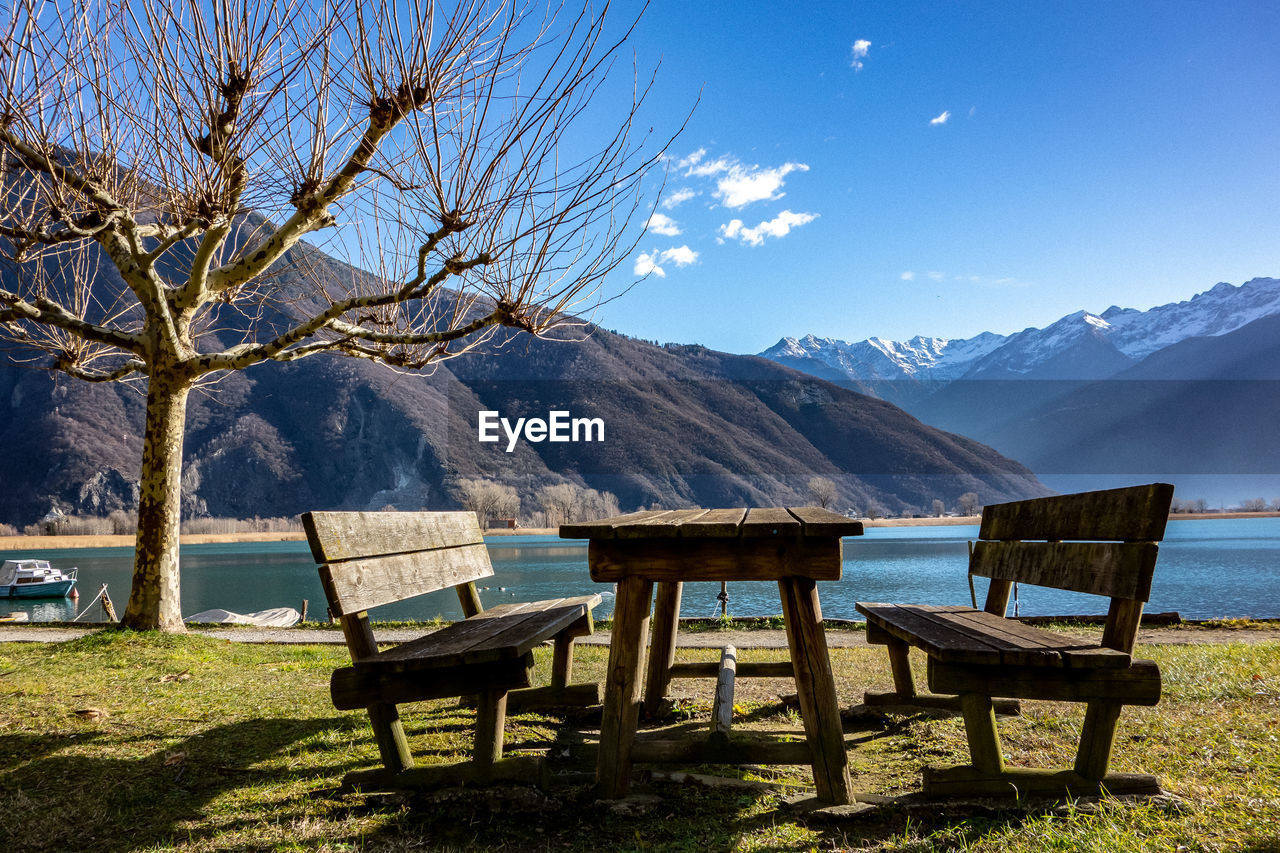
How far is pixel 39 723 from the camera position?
3.90 m

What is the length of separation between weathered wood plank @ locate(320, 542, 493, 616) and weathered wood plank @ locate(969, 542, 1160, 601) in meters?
2.57

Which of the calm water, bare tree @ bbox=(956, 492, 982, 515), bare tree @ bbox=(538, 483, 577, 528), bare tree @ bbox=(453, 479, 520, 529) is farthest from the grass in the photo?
bare tree @ bbox=(956, 492, 982, 515)

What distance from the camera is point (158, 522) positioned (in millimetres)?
6762

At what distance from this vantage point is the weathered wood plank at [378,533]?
2758 mm

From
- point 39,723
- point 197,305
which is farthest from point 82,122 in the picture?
point 39,723

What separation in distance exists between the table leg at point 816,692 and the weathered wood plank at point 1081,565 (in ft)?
3.07

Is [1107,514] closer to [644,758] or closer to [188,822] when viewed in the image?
[644,758]

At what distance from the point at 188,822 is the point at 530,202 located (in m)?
4.07

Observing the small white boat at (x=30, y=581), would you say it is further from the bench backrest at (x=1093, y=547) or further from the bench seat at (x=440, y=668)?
the bench backrest at (x=1093, y=547)

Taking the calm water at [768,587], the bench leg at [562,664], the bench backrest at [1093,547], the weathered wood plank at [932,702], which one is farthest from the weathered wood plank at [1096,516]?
the calm water at [768,587]

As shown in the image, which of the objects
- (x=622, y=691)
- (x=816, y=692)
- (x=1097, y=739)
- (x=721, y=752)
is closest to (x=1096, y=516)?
(x=1097, y=739)

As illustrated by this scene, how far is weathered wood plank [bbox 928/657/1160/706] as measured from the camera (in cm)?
248

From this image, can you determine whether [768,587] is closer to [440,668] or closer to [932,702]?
[932,702]

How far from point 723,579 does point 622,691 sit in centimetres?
59
